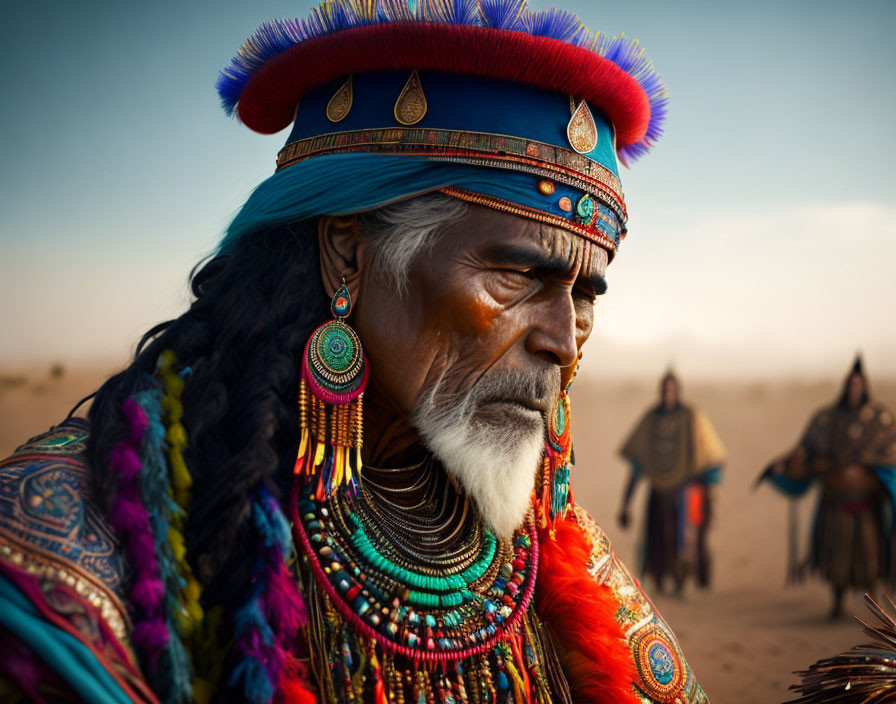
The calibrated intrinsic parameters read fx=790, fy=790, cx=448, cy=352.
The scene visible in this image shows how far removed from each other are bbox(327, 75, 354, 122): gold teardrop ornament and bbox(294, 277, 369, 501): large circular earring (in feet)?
1.82

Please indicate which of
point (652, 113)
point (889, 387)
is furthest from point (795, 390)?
point (652, 113)

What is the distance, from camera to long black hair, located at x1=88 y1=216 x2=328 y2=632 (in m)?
1.64

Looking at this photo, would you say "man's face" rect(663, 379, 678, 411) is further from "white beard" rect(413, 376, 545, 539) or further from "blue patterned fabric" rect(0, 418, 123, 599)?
"blue patterned fabric" rect(0, 418, 123, 599)

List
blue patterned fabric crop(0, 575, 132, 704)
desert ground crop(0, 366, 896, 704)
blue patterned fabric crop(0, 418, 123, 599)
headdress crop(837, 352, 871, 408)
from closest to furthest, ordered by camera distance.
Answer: blue patterned fabric crop(0, 575, 132, 704) → blue patterned fabric crop(0, 418, 123, 599) → desert ground crop(0, 366, 896, 704) → headdress crop(837, 352, 871, 408)

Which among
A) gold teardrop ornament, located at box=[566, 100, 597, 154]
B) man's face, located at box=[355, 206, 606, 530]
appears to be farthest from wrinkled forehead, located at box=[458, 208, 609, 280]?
gold teardrop ornament, located at box=[566, 100, 597, 154]

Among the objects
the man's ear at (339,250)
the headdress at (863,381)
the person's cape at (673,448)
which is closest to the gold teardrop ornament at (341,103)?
the man's ear at (339,250)

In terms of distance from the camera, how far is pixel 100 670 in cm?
135

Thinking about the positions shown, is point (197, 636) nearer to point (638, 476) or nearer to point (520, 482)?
point (520, 482)

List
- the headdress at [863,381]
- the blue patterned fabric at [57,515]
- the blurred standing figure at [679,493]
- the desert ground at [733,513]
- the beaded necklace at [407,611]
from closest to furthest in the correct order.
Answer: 1. the blue patterned fabric at [57,515]
2. the beaded necklace at [407,611]
3. the desert ground at [733,513]
4. the headdress at [863,381]
5. the blurred standing figure at [679,493]

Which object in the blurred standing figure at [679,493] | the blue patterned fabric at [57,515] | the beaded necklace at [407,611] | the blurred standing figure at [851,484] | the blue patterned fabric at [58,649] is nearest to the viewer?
the blue patterned fabric at [58,649]

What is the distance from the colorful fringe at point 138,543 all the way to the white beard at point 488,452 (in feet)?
2.42

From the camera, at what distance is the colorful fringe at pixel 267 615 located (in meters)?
1.54

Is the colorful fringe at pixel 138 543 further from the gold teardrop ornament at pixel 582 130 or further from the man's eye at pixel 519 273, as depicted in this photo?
the gold teardrop ornament at pixel 582 130

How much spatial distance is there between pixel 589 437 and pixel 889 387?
38.3 feet
